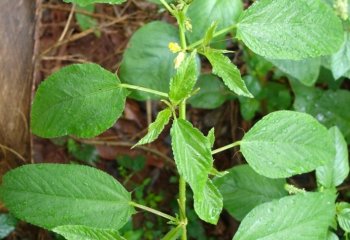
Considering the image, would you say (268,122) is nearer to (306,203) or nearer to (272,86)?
(306,203)

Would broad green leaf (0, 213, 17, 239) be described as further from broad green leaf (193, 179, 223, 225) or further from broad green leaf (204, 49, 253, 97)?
broad green leaf (204, 49, 253, 97)

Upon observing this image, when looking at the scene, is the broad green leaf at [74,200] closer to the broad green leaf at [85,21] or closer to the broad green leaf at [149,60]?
the broad green leaf at [149,60]

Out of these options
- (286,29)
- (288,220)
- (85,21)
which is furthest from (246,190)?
(85,21)

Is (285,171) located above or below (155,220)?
above

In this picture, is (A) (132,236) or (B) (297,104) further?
(B) (297,104)

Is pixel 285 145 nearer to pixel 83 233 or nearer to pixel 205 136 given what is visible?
pixel 205 136

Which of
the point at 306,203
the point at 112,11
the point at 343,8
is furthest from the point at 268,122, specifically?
the point at 112,11

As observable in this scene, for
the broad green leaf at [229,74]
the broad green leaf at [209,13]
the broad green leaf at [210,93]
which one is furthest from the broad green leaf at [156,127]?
the broad green leaf at [210,93]
